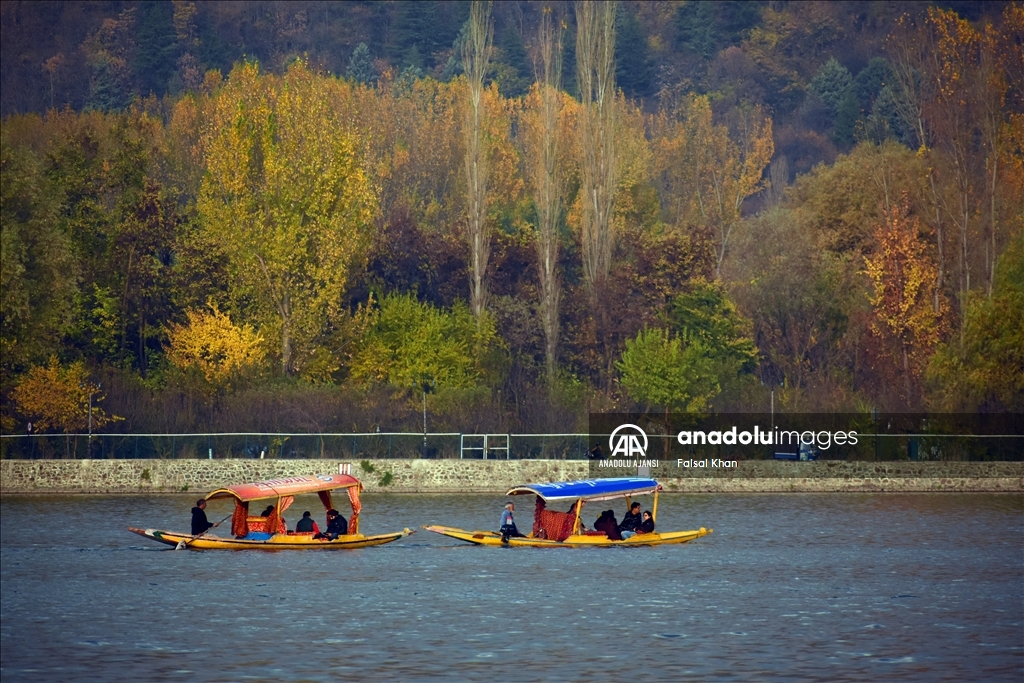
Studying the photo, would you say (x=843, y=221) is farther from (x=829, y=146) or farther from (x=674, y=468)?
(x=829, y=146)

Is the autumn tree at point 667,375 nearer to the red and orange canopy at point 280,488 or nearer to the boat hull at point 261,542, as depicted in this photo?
the red and orange canopy at point 280,488

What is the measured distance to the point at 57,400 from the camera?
2687 inches

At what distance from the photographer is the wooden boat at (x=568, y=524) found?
1922 inches

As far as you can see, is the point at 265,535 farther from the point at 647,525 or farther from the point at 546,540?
Result: the point at 647,525

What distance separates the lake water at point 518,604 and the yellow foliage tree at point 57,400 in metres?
8.43

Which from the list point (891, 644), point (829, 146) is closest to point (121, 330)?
point (891, 644)

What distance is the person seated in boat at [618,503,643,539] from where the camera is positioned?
164 ft

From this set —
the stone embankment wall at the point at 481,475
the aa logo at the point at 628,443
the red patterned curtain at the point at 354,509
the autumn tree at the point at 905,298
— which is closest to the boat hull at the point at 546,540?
the red patterned curtain at the point at 354,509

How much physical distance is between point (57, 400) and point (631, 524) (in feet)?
91.7

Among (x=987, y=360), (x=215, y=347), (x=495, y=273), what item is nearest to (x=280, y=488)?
(x=215, y=347)

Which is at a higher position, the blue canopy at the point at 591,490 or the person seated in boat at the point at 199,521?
the blue canopy at the point at 591,490

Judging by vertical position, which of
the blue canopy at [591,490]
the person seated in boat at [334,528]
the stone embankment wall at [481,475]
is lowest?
the person seated in boat at [334,528]

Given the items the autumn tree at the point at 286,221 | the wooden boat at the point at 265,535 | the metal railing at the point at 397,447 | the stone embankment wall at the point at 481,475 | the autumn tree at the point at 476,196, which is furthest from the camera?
the autumn tree at the point at 476,196

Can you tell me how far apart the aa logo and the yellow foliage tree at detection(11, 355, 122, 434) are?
19469 millimetres
